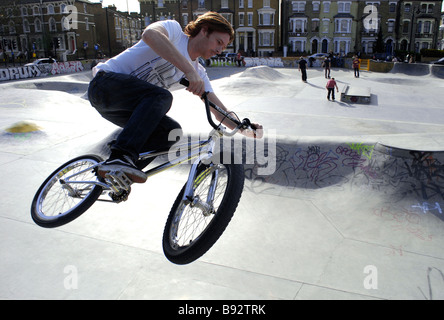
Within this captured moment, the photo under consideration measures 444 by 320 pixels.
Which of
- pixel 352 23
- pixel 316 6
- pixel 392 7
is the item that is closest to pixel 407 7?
Answer: pixel 392 7

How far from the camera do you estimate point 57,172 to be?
3.99 meters

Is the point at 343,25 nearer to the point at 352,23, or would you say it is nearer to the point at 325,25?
the point at 352,23

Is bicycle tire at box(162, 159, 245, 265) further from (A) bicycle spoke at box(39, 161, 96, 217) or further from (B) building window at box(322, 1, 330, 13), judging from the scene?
(B) building window at box(322, 1, 330, 13)

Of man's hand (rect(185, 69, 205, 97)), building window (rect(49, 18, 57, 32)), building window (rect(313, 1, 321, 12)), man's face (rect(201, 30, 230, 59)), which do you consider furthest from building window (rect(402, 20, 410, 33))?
man's hand (rect(185, 69, 205, 97))

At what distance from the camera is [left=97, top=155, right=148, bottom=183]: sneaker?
2750mm

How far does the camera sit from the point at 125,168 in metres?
2.75

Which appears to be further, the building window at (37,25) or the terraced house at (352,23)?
the building window at (37,25)

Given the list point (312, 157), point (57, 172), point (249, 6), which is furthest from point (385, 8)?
point (57, 172)

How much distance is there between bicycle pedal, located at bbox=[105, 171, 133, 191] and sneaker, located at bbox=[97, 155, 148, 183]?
0.08ft

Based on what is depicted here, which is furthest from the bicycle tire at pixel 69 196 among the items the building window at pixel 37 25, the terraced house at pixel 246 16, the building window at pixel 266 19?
the building window at pixel 37 25

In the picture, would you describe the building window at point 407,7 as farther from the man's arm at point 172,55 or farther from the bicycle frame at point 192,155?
the man's arm at point 172,55

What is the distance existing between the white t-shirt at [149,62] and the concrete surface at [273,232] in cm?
236

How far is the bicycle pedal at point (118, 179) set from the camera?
2.78 meters

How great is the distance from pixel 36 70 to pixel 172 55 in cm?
3327
